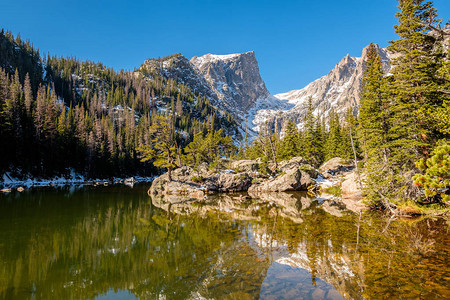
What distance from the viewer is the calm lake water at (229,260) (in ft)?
20.7

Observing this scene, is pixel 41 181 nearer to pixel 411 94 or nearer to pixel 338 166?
pixel 338 166

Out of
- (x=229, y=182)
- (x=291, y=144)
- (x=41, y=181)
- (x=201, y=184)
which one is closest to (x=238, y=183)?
(x=229, y=182)

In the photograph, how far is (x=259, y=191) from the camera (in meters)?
36.5

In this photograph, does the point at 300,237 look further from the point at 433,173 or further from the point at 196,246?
the point at 433,173

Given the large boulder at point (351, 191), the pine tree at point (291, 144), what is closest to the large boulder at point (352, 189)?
the large boulder at point (351, 191)

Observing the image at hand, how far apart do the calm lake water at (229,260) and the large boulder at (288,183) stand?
21180 mm

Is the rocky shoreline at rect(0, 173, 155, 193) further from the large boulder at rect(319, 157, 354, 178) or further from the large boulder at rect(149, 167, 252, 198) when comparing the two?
the large boulder at rect(319, 157, 354, 178)

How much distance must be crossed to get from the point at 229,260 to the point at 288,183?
1160 inches

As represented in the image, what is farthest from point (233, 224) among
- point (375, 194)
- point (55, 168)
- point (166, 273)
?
point (55, 168)

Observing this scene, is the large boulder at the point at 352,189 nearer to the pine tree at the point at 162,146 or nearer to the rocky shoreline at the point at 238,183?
the rocky shoreline at the point at 238,183

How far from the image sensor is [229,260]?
8492 millimetres

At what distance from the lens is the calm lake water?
631 cm

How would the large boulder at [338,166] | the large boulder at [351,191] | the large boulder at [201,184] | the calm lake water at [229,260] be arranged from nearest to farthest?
1. the calm lake water at [229,260]
2. the large boulder at [351,191]
3. the large boulder at [201,184]
4. the large boulder at [338,166]

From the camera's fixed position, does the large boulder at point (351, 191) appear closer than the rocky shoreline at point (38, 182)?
Yes
